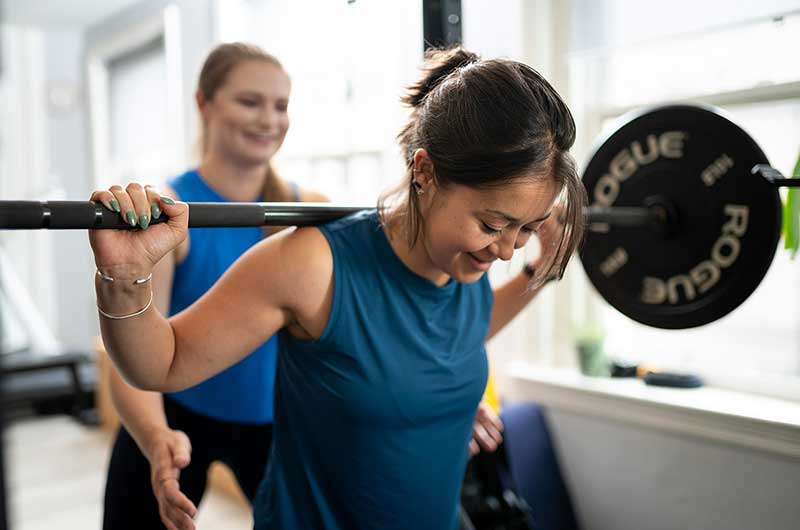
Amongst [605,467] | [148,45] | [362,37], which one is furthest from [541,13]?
[148,45]

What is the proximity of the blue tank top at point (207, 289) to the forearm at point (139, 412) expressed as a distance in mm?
180

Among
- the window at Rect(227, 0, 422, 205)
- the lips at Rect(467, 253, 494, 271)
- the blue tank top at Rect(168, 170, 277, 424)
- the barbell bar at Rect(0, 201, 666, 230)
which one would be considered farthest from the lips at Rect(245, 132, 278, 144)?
the window at Rect(227, 0, 422, 205)

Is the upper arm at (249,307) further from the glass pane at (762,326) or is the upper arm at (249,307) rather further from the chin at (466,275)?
the glass pane at (762,326)

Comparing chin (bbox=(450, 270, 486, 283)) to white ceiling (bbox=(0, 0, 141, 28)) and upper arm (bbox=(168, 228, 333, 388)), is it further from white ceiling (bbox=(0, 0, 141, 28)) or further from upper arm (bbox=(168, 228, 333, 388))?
white ceiling (bbox=(0, 0, 141, 28))

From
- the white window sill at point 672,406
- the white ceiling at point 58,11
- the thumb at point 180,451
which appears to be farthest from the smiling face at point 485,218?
the white ceiling at point 58,11

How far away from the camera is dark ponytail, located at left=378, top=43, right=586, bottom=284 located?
86 cm

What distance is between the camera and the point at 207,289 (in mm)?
1352

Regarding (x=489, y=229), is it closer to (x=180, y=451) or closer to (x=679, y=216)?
(x=180, y=451)

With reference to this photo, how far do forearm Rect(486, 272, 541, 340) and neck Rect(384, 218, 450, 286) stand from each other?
0.27 meters

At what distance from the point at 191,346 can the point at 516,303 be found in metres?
0.61

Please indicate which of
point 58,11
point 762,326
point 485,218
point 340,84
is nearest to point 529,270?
point 485,218

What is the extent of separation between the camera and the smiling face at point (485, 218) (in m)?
0.88

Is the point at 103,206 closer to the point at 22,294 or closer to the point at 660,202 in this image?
the point at 660,202

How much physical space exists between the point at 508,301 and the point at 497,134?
491mm
